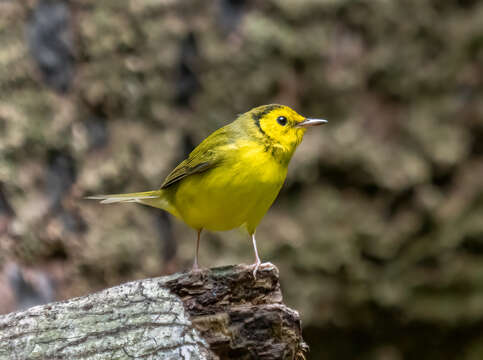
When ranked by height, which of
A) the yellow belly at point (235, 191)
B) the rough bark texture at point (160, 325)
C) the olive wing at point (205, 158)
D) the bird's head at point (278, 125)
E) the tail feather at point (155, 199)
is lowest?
the rough bark texture at point (160, 325)

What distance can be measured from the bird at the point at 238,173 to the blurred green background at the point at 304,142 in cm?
161

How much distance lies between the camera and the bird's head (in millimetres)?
3043

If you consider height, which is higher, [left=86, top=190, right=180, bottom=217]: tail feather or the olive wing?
the olive wing

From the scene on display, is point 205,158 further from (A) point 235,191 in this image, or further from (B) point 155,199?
(B) point 155,199

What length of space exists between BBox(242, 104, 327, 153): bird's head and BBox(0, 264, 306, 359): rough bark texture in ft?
3.29

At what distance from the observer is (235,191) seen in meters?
2.81

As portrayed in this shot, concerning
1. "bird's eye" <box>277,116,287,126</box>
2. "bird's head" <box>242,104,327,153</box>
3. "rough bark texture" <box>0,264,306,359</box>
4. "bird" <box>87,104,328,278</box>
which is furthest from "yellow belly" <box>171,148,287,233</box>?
"rough bark texture" <box>0,264,306,359</box>

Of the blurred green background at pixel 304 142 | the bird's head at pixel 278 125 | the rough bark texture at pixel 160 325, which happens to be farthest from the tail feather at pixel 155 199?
the blurred green background at pixel 304 142

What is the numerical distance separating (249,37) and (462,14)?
215 cm

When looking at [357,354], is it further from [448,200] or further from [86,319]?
[86,319]

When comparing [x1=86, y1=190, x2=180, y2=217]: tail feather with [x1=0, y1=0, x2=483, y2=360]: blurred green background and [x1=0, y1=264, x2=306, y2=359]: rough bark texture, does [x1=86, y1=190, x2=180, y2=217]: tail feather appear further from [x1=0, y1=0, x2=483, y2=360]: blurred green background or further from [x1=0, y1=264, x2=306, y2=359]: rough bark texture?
[x1=0, y1=0, x2=483, y2=360]: blurred green background

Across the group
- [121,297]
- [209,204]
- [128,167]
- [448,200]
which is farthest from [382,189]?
[121,297]

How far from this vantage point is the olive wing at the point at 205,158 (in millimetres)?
2947

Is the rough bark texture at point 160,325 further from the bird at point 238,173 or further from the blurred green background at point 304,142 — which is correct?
the blurred green background at point 304,142
